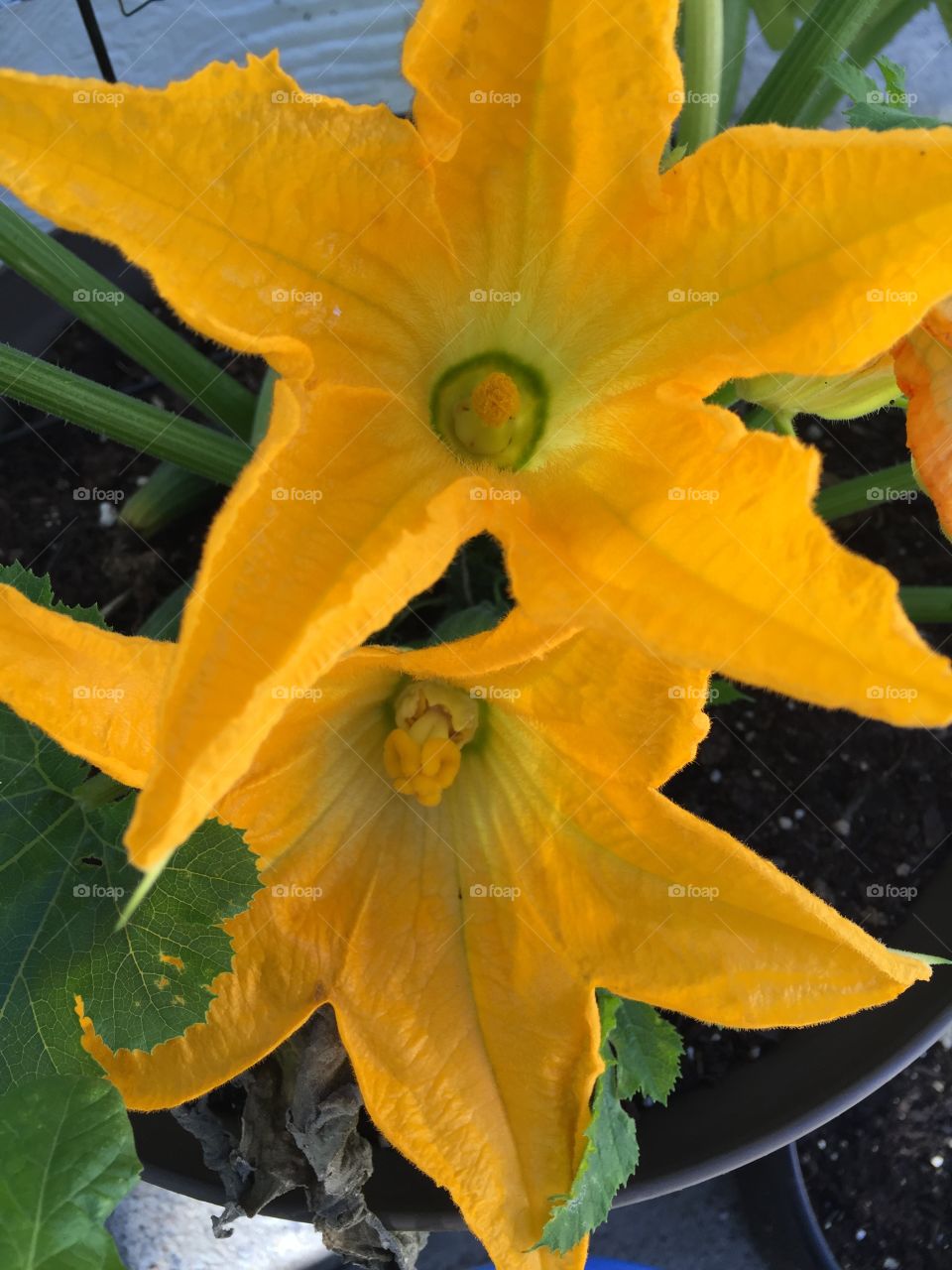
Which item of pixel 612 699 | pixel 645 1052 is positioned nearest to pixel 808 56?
pixel 612 699

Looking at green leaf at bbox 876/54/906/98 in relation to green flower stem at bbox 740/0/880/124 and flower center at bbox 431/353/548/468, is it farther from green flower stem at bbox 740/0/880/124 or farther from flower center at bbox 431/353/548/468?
flower center at bbox 431/353/548/468

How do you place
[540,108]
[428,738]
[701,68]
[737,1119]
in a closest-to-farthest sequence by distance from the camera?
1. [540,108]
2. [428,738]
3. [701,68]
4. [737,1119]

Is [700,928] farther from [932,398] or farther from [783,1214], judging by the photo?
[783,1214]

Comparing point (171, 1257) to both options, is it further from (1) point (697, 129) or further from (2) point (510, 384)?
(1) point (697, 129)

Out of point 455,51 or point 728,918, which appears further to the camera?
point 728,918

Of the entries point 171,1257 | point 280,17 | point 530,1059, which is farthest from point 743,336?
point 171,1257

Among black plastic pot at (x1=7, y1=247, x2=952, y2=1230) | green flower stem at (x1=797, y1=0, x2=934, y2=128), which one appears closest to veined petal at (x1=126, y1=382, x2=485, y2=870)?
black plastic pot at (x1=7, y1=247, x2=952, y2=1230)
